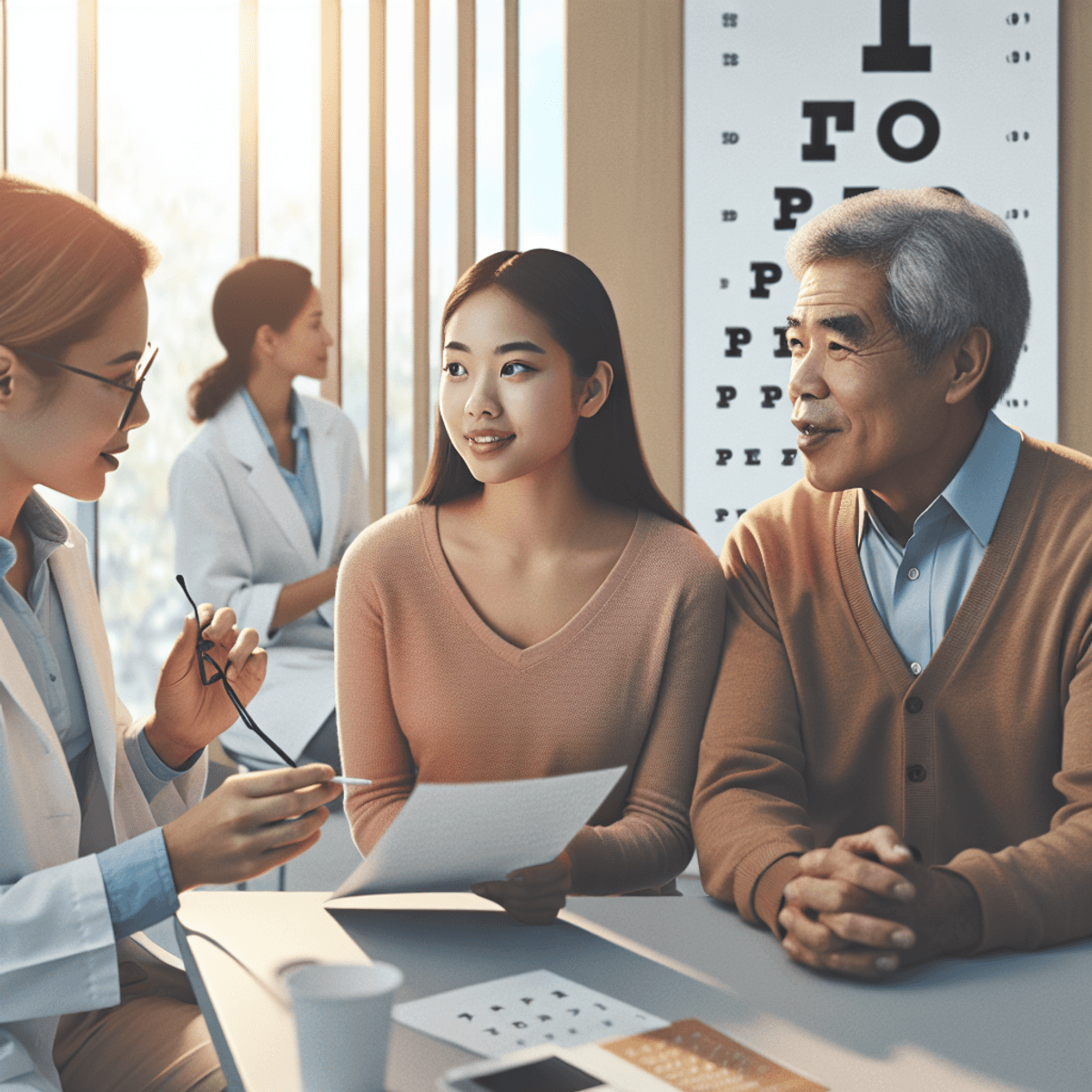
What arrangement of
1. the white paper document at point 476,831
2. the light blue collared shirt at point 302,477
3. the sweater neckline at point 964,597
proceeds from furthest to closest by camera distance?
the light blue collared shirt at point 302,477, the sweater neckline at point 964,597, the white paper document at point 476,831

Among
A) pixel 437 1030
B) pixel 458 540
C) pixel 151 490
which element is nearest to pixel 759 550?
pixel 458 540

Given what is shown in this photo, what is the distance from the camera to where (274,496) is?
10.00ft

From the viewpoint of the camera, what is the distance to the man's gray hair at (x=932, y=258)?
138 cm

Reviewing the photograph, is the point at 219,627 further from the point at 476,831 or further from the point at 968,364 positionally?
the point at 968,364

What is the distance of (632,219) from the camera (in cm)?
367

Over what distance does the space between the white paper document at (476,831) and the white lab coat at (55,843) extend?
0.79ft

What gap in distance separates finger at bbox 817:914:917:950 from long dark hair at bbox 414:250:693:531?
61 cm

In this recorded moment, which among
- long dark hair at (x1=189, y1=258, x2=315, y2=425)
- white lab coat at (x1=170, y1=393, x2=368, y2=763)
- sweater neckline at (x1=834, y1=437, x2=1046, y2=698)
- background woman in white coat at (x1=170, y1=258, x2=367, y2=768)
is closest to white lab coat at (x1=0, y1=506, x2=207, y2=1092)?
sweater neckline at (x1=834, y1=437, x2=1046, y2=698)

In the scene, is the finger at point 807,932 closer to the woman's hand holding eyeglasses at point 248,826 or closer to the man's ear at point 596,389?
the woman's hand holding eyeglasses at point 248,826

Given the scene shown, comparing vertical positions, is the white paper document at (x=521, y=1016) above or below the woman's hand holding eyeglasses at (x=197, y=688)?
below

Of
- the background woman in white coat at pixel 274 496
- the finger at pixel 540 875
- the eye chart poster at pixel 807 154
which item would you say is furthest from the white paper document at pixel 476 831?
the eye chart poster at pixel 807 154

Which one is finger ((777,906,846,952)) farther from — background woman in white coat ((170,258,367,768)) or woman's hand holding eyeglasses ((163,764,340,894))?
background woman in white coat ((170,258,367,768))

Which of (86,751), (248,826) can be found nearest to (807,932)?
(248,826)

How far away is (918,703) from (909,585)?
17cm
